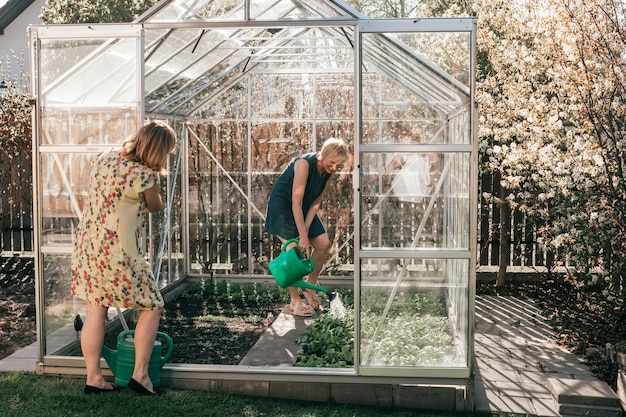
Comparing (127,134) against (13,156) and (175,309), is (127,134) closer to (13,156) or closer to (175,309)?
(175,309)

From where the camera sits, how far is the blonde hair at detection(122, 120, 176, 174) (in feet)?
13.5

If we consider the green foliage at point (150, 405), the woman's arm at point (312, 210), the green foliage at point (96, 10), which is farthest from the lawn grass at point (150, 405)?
the green foliage at point (96, 10)

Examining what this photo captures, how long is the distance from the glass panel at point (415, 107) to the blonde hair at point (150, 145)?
3.74ft

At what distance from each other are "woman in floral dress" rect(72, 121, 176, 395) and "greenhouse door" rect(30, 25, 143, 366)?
1.82ft

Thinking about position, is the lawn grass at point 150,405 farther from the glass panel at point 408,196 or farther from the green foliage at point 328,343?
the glass panel at point 408,196

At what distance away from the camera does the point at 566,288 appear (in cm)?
794

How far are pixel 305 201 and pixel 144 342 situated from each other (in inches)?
80.9

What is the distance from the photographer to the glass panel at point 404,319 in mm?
4426

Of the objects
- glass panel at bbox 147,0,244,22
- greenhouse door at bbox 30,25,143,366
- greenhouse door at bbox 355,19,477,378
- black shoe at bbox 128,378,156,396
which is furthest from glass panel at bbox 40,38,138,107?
black shoe at bbox 128,378,156,396

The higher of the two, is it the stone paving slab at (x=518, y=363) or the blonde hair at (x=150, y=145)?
the blonde hair at (x=150, y=145)

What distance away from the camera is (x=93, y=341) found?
429 centimetres

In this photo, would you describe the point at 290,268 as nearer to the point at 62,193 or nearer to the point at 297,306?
the point at 62,193

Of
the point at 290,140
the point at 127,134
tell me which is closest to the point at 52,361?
the point at 127,134

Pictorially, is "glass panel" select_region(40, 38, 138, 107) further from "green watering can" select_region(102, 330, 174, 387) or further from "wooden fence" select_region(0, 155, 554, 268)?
"wooden fence" select_region(0, 155, 554, 268)
